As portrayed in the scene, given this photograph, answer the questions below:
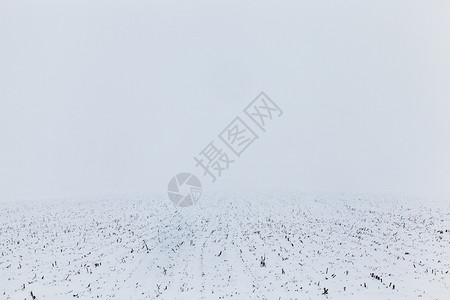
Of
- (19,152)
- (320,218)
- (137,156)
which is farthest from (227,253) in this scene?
(19,152)

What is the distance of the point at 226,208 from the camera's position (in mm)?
31484

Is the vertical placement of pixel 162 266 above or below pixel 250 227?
above

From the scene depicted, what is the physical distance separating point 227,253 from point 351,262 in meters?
5.99

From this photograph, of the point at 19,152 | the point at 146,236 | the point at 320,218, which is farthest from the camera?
the point at 19,152

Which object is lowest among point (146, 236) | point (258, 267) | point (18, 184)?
point (258, 267)

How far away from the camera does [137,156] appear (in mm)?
187625

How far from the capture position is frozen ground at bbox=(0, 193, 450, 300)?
13.9 m

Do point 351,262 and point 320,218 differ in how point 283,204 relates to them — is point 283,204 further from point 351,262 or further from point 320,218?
point 351,262

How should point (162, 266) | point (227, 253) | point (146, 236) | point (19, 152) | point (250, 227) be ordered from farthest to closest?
point (19, 152) < point (250, 227) < point (146, 236) < point (227, 253) < point (162, 266)

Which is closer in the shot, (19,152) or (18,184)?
(18,184)

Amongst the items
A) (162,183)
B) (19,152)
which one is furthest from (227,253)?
(19,152)

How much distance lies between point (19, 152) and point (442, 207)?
20048cm

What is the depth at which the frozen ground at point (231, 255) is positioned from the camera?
13883 mm

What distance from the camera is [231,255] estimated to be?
704 inches
